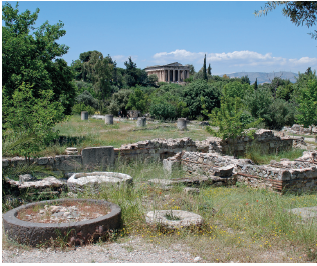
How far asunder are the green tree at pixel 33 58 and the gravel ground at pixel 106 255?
34.5 ft

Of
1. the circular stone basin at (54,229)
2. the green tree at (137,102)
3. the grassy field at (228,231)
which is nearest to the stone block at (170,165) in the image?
the grassy field at (228,231)

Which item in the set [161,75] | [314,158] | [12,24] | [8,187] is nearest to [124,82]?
[161,75]

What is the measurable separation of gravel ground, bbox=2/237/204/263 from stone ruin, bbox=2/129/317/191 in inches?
207

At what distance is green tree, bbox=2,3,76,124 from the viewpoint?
1454 centimetres

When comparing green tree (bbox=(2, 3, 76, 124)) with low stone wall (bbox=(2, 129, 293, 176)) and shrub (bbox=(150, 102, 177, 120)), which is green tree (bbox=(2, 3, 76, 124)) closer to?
low stone wall (bbox=(2, 129, 293, 176))

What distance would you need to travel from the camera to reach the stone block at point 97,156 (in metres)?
11.9

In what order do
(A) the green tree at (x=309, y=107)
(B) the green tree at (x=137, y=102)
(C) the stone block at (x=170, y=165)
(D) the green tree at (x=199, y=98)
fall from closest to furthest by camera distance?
(C) the stone block at (x=170, y=165) < (A) the green tree at (x=309, y=107) < (D) the green tree at (x=199, y=98) < (B) the green tree at (x=137, y=102)

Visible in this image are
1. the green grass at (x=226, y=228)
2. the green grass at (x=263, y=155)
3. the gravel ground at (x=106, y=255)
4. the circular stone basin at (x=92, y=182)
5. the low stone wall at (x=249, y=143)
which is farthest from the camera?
the low stone wall at (x=249, y=143)

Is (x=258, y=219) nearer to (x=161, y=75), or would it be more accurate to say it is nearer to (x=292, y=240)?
(x=292, y=240)

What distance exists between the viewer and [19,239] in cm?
452

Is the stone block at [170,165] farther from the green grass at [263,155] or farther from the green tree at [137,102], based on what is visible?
the green tree at [137,102]

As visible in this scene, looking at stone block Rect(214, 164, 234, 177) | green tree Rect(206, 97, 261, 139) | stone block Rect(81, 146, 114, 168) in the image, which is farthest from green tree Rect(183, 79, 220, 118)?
stone block Rect(214, 164, 234, 177)

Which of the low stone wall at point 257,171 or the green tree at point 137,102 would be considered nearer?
the low stone wall at point 257,171

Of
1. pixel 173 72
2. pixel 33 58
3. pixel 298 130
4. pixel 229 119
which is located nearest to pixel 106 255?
pixel 229 119
